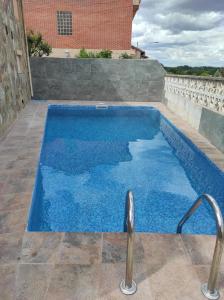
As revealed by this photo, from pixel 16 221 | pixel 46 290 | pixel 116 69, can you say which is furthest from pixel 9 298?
pixel 116 69

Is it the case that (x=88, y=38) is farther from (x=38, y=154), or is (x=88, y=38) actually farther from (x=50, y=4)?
(x=38, y=154)

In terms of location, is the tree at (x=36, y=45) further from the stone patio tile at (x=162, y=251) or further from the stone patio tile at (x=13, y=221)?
the stone patio tile at (x=162, y=251)

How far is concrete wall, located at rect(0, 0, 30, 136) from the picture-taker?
7.77 meters

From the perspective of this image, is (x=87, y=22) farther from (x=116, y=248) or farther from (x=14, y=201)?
(x=116, y=248)

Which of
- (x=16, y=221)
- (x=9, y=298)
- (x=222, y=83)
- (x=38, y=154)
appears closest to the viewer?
(x=9, y=298)

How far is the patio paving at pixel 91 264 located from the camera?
2.29 meters

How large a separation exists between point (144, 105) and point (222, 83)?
7.00 meters

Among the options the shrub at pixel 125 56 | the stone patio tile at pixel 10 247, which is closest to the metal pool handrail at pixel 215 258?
the stone patio tile at pixel 10 247

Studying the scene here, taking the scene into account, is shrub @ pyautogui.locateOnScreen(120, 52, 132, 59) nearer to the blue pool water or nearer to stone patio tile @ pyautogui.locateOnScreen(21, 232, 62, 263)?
the blue pool water

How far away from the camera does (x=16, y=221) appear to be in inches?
129

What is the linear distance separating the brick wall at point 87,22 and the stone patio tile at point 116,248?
25.4 meters

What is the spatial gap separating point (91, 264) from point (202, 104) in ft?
24.2

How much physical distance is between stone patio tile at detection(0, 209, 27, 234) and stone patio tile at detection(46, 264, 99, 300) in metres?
0.95

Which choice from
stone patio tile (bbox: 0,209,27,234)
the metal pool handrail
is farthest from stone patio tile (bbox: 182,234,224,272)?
stone patio tile (bbox: 0,209,27,234)
